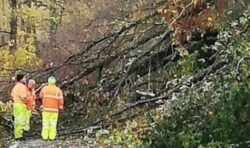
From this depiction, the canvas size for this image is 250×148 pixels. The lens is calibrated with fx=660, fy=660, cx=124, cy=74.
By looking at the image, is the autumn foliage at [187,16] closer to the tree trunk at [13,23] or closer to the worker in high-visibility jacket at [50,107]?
the worker in high-visibility jacket at [50,107]

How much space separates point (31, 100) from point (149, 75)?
380 cm

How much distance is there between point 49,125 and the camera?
14.0 meters

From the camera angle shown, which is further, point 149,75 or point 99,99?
point 99,99

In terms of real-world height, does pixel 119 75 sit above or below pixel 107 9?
below

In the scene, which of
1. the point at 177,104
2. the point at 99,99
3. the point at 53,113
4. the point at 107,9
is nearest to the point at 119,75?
the point at 99,99

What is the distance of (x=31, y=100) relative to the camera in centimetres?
1391

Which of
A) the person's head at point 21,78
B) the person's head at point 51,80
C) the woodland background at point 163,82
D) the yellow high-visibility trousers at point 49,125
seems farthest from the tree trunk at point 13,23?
the person's head at point 51,80

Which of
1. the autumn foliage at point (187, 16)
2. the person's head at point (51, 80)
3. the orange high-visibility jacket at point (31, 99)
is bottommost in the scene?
the orange high-visibility jacket at point (31, 99)

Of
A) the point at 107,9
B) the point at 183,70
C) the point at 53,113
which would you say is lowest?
the point at 53,113

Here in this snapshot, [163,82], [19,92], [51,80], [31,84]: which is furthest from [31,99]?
[163,82]

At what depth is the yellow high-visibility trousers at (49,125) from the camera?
13875mm

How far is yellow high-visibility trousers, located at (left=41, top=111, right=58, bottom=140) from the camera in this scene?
1388 centimetres

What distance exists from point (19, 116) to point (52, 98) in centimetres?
92

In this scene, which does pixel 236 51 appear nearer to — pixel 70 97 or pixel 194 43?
pixel 194 43
